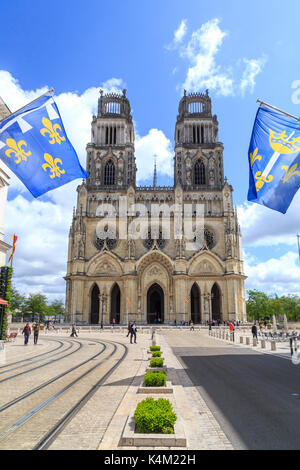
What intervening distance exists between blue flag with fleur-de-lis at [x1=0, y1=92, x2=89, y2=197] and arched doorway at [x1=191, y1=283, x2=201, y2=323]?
46.0m

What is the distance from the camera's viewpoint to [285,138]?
10.2 meters

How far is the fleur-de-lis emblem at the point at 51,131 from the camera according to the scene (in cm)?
923

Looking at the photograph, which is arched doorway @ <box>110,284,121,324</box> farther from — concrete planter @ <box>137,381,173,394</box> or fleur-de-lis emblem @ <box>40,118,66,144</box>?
concrete planter @ <box>137,381,173,394</box>

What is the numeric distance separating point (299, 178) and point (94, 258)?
145 ft

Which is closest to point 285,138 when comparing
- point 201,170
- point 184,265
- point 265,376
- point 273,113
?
point 273,113

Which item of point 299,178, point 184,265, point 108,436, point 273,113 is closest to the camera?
point 108,436

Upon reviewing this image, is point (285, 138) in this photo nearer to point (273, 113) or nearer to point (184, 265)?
point (273, 113)

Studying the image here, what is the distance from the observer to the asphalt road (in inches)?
227

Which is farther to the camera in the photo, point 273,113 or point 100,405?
point 273,113

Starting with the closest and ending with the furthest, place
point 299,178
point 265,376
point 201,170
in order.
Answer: point 299,178
point 265,376
point 201,170

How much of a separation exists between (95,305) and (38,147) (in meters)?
47.1

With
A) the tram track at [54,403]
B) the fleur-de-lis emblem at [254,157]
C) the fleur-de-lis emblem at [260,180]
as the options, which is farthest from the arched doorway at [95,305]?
the fleur-de-lis emblem at [260,180]

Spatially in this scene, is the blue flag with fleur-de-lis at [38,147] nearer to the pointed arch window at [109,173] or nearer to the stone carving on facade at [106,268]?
the stone carving on facade at [106,268]

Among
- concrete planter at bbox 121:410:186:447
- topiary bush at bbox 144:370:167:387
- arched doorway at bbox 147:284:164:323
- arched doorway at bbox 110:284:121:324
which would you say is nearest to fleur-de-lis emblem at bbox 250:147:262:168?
topiary bush at bbox 144:370:167:387
